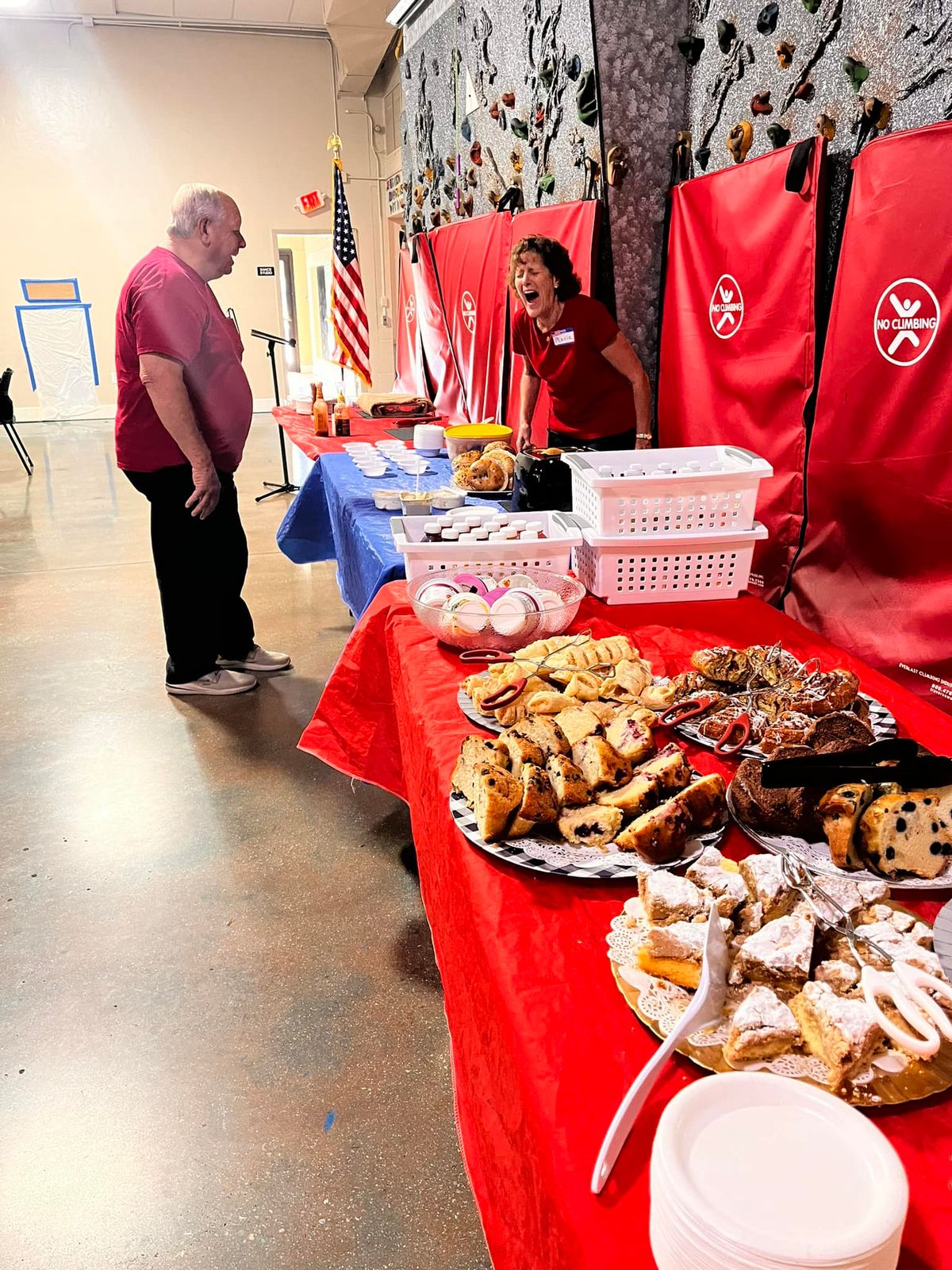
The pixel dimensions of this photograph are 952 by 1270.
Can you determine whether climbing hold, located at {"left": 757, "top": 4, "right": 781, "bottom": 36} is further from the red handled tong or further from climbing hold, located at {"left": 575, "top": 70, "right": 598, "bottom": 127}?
the red handled tong

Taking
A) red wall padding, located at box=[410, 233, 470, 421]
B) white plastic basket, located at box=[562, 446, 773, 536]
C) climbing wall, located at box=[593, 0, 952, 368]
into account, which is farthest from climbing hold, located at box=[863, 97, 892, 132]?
red wall padding, located at box=[410, 233, 470, 421]

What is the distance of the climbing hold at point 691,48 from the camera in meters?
2.96

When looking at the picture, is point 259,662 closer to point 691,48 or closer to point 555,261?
point 555,261

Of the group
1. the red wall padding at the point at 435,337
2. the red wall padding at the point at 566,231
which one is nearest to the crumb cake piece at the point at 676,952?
the red wall padding at the point at 566,231

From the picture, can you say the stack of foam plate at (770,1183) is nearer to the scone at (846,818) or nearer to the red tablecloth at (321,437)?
the scone at (846,818)

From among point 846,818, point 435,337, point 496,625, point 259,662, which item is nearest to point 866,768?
point 846,818

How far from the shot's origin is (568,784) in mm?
1033

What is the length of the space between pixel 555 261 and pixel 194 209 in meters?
1.25

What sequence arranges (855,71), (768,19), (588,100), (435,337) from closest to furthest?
(855,71) → (768,19) → (588,100) → (435,337)

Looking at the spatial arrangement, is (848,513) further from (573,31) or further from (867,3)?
(573,31)

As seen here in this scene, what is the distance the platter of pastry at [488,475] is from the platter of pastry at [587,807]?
1867 millimetres

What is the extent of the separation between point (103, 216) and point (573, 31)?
8933mm

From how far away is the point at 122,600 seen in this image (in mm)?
4617

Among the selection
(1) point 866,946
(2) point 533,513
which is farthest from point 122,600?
(1) point 866,946
